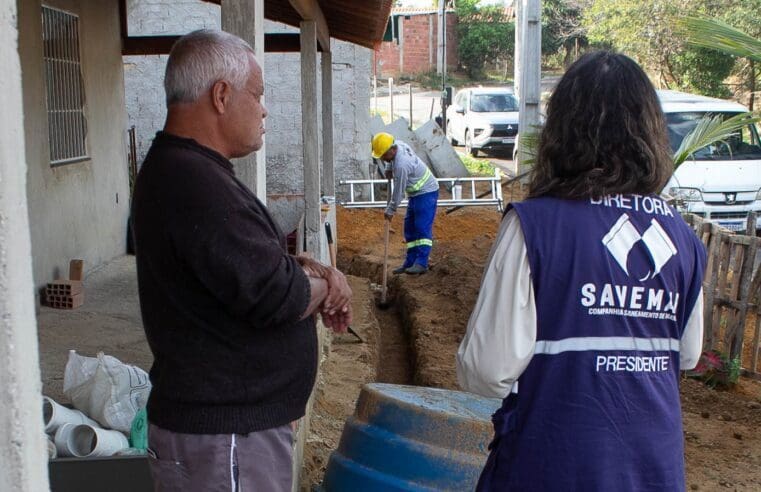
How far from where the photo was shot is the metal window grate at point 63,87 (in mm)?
7973

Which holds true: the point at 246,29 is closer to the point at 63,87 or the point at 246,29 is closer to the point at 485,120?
the point at 63,87

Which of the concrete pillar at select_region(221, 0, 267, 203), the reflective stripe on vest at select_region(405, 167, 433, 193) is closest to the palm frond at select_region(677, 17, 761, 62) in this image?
the concrete pillar at select_region(221, 0, 267, 203)

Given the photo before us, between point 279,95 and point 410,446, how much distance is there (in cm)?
1248

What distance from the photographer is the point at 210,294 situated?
6.65 ft

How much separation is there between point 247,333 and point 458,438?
119cm

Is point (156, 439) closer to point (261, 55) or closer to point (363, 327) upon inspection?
point (261, 55)

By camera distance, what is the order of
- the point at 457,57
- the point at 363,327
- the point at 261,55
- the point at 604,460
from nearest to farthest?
1. the point at 604,460
2. the point at 261,55
3. the point at 363,327
4. the point at 457,57

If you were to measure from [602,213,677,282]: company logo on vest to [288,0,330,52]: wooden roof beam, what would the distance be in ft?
14.9

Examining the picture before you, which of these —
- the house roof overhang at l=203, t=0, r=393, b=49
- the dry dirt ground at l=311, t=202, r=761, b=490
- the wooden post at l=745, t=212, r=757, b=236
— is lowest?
the dry dirt ground at l=311, t=202, r=761, b=490

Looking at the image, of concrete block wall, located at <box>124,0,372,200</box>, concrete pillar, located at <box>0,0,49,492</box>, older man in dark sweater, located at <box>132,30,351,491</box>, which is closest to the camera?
concrete pillar, located at <box>0,0,49,492</box>

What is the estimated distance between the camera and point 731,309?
22.5ft

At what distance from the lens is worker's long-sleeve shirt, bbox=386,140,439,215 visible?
449 inches

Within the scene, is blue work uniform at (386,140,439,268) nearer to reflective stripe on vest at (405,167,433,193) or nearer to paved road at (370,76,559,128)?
reflective stripe on vest at (405,167,433,193)

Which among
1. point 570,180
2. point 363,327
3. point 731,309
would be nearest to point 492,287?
point 570,180
